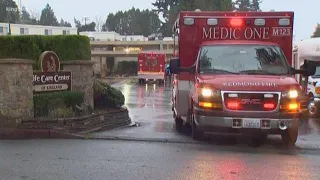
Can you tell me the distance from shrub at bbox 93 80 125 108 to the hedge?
3.24 ft

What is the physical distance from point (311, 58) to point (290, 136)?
7705 mm

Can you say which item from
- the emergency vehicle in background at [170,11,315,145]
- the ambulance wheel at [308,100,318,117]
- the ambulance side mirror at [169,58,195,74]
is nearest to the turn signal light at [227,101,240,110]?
the emergency vehicle in background at [170,11,315,145]

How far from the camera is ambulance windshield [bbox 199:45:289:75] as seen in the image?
9.65 metres


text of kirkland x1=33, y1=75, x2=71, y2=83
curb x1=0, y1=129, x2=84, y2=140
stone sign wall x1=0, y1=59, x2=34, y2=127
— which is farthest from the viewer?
text of kirkland x1=33, y1=75, x2=71, y2=83

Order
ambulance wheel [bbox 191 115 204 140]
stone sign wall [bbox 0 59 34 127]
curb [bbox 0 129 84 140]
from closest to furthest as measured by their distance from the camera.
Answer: ambulance wheel [bbox 191 115 204 140], curb [bbox 0 129 84 140], stone sign wall [bbox 0 59 34 127]

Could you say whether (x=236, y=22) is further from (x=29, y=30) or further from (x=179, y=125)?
(x=29, y=30)

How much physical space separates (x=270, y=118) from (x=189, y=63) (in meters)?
2.87

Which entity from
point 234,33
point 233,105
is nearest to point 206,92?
point 233,105

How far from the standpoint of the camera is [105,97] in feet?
43.7

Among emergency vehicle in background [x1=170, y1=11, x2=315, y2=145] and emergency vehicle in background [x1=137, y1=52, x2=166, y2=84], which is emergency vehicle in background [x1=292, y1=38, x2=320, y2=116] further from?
emergency vehicle in background [x1=137, y1=52, x2=166, y2=84]

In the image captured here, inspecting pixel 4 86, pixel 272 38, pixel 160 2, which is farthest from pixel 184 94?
pixel 160 2

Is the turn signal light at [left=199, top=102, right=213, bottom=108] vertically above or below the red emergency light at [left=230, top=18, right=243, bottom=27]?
below

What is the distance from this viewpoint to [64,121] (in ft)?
35.0

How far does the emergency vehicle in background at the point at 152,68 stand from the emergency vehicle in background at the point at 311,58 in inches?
900
